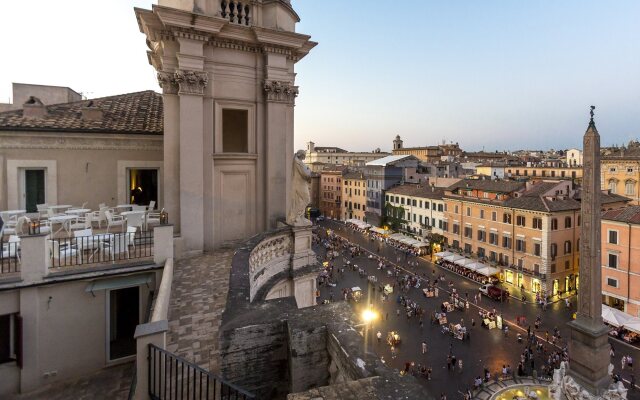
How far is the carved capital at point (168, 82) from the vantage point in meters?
10.9

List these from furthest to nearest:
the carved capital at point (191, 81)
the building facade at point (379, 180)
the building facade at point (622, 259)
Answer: the building facade at point (379, 180) < the building facade at point (622, 259) < the carved capital at point (191, 81)

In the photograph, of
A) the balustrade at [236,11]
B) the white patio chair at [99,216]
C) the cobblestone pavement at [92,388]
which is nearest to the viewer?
the cobblestone pavement at [92,388]

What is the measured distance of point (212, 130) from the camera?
11.6 metres

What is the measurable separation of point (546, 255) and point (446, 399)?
18765 millimetres

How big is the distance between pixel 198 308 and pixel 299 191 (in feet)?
13.7

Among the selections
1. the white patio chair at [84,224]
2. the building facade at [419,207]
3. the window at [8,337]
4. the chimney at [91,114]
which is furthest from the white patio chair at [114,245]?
the building facade at [419,207]

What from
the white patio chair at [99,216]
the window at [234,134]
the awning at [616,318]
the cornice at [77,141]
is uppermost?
the window at [234,134]

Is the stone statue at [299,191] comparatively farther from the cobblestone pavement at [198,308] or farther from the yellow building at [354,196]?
the yellow building at [354,196]

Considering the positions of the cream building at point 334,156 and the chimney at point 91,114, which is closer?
the chimney at point 91,114

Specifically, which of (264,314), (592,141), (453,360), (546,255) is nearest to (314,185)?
(546,255)

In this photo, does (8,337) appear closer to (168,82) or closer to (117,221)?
(117,221)

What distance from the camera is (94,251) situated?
33.3 ft

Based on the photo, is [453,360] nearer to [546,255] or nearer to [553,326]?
[553,326]

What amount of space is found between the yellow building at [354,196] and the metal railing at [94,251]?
5166 centimetres
